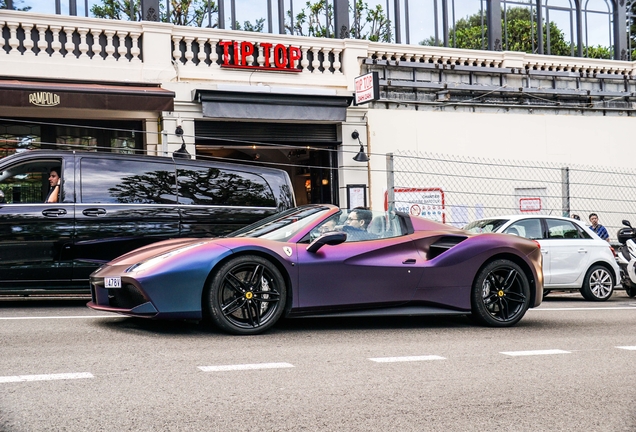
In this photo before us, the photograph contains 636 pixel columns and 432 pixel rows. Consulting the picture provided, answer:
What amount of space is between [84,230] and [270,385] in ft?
16.1

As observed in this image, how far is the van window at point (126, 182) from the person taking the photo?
9.32 m

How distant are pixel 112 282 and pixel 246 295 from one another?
117 cm

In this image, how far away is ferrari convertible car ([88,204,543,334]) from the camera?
6734 mm

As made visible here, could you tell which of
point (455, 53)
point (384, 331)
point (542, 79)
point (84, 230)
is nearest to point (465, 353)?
point (384, 331)

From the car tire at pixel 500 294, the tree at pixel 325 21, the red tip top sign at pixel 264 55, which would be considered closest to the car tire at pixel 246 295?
the car tire at pixel 500 294

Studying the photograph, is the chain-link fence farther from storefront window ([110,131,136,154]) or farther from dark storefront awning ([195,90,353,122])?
storefront window ([110,131,136,154])

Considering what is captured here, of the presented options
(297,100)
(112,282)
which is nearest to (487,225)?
(297,100)

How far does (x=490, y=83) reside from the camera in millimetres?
18984

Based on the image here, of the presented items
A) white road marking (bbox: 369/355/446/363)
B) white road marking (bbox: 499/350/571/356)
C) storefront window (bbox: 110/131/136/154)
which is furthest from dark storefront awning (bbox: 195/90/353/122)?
white road marking (bbox: 369/355/446/363)

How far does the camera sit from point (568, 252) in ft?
42.2

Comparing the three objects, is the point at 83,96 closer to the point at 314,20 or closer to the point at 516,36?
the point at 314,20

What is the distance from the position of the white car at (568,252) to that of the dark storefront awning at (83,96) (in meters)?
6.03

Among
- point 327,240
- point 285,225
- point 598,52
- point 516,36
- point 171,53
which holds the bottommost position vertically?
point 327,240

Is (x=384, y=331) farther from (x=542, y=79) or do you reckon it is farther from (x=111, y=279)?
(x=542, y=79)
